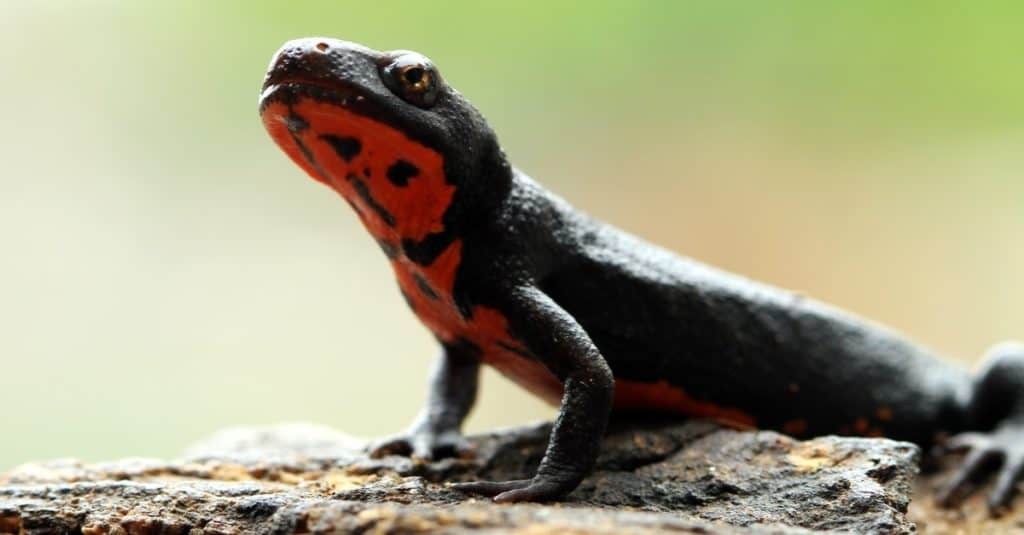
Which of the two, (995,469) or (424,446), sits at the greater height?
(995,469)

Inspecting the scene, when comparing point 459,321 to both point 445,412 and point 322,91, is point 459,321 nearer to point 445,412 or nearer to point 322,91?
point 445,412

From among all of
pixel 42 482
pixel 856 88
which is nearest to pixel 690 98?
pixel 856 88

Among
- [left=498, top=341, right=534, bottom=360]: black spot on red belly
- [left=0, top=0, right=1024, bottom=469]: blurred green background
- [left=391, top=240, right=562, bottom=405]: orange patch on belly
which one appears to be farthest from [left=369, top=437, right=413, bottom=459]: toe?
[left=0, top=0, right=1024, bottom=469]: blurred green background

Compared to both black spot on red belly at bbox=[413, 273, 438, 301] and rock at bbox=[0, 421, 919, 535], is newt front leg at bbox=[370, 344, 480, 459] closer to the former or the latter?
rock at bbox=[0, 421, 919, 535]

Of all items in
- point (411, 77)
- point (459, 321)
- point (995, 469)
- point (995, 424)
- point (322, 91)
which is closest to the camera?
point (322, 91)

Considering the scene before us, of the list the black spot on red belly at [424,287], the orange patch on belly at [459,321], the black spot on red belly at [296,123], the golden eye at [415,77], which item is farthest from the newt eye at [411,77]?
the black spot on red belly at [424,287]

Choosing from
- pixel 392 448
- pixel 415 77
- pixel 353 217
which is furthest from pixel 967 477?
Answer: pixel 353 217
